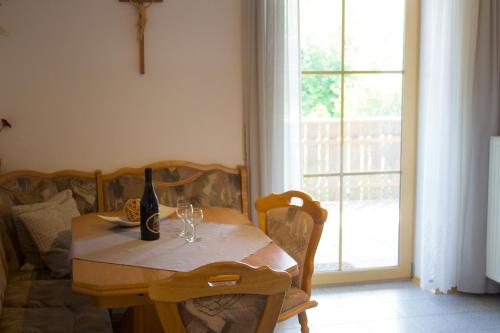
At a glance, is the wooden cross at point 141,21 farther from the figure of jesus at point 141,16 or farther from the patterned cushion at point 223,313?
the patterned cushion at point 223,313

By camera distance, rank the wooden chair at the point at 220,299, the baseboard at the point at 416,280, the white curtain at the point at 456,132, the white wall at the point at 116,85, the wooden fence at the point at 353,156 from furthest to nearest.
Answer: the baseboard at the point at 416,280 < the wooden fence at the point at 353,156 < the white curtain at the point at 456,132 < the white wall at the point at 116,85 < the wooden chair at the point at 220,299

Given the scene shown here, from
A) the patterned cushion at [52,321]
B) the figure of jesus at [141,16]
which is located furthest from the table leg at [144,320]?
the figure of jesus at [141,16]

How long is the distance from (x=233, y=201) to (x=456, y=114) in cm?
150

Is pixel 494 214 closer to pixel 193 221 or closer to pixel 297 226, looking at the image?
pixel 297 226

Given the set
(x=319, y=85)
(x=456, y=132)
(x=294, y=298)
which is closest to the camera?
(x=294, y=298)

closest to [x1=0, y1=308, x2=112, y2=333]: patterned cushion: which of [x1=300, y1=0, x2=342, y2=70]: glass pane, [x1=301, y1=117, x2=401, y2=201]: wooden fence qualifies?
[x1=301, y1=117, x2=401, y2=201]: wooden fence

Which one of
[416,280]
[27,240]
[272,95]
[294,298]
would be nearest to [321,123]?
[272,95]

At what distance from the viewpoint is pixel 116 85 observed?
3355 millimetres

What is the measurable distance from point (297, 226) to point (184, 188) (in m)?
0.99

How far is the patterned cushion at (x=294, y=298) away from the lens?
244cm

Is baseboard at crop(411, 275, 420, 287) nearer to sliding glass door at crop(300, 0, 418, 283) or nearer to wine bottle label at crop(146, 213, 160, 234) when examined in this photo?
sliding glass door at crop(300, 0, 418, 283)

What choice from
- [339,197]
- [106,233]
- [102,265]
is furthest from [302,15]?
[102,265]

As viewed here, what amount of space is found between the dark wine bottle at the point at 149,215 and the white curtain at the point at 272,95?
1.17 meters

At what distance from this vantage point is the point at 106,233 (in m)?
2.52
